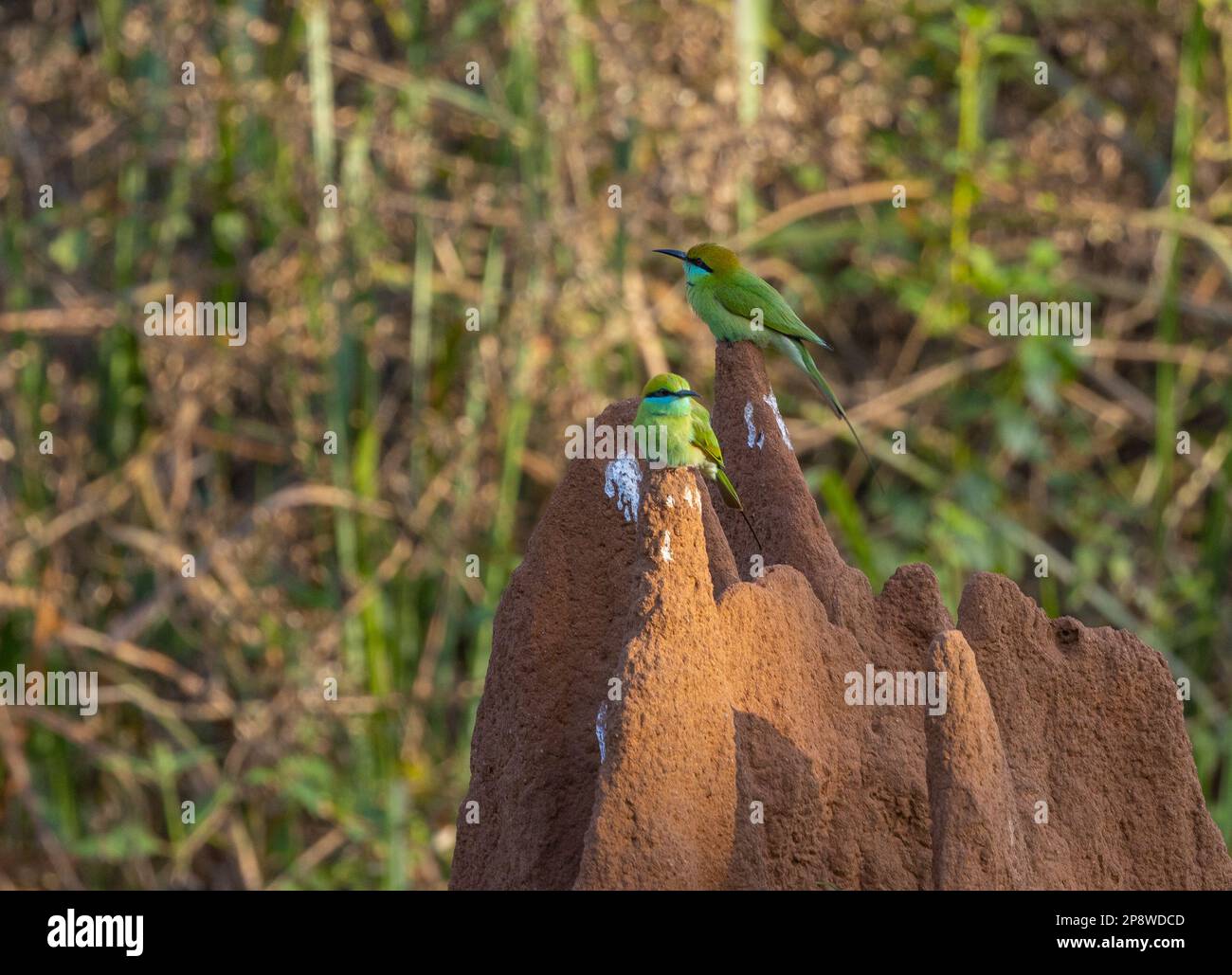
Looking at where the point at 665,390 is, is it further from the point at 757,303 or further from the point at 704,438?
the point at 757,303

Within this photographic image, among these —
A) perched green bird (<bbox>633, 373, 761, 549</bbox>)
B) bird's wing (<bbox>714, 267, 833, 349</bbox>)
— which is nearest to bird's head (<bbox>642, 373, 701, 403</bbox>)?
perched green bird (<bbox>633, 373, 761, 549</bbox>)

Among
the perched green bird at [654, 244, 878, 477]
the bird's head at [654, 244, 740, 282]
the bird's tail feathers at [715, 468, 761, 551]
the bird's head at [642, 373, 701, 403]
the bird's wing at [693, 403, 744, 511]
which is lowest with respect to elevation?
the bird's tail feathers at [715, 468, 761, 551]

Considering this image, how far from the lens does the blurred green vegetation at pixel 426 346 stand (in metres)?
10.7

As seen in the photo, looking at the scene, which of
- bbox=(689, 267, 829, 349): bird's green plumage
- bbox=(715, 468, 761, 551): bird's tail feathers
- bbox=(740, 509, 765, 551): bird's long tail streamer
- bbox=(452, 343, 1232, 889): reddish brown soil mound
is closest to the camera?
bbox=(452, 343, 1232, 889): reddish brown soil mound

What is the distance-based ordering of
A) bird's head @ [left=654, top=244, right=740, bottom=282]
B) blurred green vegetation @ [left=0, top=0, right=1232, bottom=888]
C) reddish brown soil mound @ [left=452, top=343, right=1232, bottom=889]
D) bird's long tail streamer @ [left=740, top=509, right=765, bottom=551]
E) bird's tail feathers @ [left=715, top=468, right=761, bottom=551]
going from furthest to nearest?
blurred green vegetation @ [left=0, top=0, right=1232, bottom=888]
bird's head @ [left=654, top=244, right=740, bottom=282]
bird's long tail streamer @ [left=740, top=509, right=765, bottom=551]
bird's tail feathers @ [left=715, top=468, right=761, bottom=551]
reddish brown soil mound @ [left=452, top=343, right=1232, bottom=889]

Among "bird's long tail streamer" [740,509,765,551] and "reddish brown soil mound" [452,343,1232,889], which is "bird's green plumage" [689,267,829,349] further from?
"bird's long tail streamer" [740,509,765,551]

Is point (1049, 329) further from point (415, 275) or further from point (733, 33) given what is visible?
point (415, 275)

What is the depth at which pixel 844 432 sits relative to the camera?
11945 mm

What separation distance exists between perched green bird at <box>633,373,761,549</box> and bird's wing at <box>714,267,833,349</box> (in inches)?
34.9

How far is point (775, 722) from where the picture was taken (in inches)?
183

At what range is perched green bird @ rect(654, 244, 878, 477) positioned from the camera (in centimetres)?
568

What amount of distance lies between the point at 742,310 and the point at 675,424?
40.7 inches

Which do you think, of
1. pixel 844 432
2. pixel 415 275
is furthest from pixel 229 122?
pixel 844 432

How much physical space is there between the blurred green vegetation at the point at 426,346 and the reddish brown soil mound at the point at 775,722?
4952 millimetres
